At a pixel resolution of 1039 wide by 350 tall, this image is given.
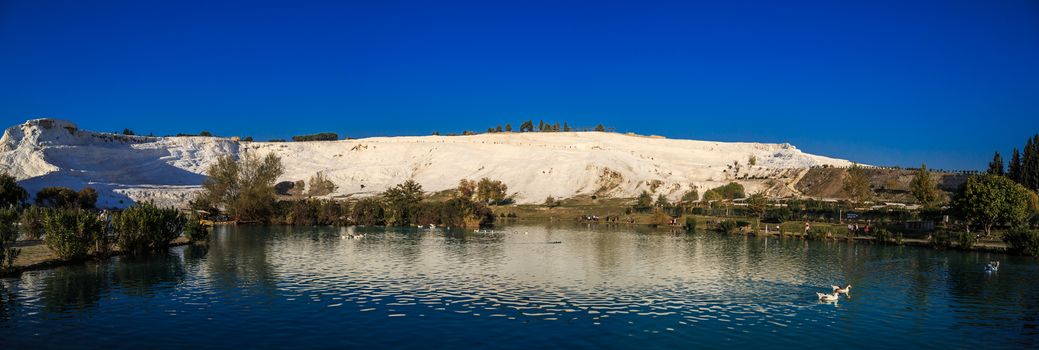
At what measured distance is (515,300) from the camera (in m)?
27.5

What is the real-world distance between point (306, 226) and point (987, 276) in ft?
205

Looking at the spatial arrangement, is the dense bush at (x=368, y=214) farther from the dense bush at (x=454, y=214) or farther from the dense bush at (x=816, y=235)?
the dense bush at (x=816, y=235)

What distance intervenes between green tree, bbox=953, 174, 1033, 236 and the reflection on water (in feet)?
30.3

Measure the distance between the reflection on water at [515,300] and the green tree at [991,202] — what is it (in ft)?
30.3

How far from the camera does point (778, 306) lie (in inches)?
1069

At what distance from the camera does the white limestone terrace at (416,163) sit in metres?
109

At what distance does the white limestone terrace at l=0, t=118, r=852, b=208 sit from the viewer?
357 ft

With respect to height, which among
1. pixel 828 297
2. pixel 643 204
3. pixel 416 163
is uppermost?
pixel 416 163

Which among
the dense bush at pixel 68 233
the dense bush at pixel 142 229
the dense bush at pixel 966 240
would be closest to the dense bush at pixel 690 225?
the dense bush at pixel 966 240

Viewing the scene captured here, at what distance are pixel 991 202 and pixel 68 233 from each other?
59661 millimetres

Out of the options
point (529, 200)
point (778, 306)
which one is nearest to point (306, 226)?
point (529, 200)

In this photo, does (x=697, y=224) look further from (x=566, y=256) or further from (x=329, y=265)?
(x=329, y=265)

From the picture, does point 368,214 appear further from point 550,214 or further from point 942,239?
point 942,239

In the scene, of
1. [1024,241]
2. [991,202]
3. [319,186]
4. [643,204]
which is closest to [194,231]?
[1024,241]
